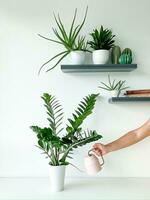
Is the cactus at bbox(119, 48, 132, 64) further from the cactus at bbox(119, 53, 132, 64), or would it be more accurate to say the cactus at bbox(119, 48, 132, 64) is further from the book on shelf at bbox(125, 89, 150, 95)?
the book on shelf at bbox(125, 89, 150, 95)

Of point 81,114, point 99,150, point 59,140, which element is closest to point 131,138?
point 99,150

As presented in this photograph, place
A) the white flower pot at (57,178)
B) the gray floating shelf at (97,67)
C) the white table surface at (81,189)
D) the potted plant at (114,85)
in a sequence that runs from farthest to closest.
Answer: the potted plant at (114,85) < the gray floating shelf at (97,67) < the white flower pot at (57,178) < the white table surface at (81,189)

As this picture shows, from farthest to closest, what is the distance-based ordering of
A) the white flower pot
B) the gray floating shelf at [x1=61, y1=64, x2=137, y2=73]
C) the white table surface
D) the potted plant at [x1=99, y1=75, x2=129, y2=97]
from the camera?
the potted plant at [x1=99, y1=75, x2=129, y2=97] → the gray floating shelf at [x1=61, y1=64, x2=137, y2=73] → the white flower pot → the white table surface

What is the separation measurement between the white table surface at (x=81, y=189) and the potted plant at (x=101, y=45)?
2.66 ft

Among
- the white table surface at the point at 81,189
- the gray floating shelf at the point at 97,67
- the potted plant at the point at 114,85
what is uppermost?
the gray floating shelf at the point at 97,67

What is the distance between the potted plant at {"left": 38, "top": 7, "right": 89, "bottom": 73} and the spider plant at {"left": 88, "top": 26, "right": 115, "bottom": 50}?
0.27ft

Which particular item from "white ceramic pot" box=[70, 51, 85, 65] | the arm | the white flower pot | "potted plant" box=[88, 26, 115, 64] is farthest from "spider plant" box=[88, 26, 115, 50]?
the white flower pot

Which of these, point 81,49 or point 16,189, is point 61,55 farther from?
point 16,189

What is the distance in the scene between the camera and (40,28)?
195 cm

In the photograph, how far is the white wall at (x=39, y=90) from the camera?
1.95m

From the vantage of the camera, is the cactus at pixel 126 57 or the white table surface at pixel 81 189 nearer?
the white table surface at pixel 81 189

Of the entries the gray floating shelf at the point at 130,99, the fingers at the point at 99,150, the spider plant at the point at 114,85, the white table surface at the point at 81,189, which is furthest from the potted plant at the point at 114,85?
the white table surface at the point at 81,189

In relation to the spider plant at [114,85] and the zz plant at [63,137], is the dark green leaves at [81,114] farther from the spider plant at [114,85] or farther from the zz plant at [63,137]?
the spider plant at [114,85]

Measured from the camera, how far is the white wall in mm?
1947
